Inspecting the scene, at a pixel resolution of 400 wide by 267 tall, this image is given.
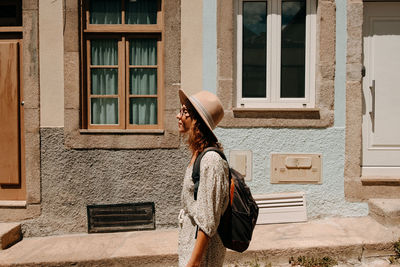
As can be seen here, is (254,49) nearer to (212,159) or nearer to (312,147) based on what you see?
(312,147)

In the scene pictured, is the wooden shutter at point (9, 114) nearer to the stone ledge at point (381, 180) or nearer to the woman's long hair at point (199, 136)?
the woman's long hair at point (199, 136)

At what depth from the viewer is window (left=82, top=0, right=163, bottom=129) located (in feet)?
16.0

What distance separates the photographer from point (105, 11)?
16.0ft

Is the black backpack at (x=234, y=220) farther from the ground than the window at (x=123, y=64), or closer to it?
closer to it

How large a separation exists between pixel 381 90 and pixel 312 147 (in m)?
1.26

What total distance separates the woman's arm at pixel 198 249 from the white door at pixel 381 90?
3.86 m

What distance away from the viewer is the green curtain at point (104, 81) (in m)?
4.93

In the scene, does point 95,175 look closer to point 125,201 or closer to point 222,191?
point 125,201

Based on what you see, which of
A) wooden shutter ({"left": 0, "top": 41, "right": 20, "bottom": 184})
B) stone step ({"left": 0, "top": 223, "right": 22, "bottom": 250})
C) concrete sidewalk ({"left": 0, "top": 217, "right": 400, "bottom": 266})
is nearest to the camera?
concrete sidewalk ({"left": 0, "top": 217, "right": 400, "bottom": 266})

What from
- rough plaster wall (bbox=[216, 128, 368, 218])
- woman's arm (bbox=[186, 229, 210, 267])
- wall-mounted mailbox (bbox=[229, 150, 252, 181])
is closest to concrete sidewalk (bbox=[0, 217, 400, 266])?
rough plaster wall (bbox=[216, 128, 368, 218])

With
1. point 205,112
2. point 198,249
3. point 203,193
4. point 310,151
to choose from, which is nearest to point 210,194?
point 203,193

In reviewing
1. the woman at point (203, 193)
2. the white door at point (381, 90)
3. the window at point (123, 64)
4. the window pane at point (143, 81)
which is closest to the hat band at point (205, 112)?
the woman at point (203, 193)

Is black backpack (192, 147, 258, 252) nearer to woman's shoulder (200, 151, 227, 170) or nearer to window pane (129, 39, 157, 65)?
woman's shoulder (200, 151, 227, 170)

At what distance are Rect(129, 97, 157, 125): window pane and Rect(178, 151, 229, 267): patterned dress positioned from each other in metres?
3.08
